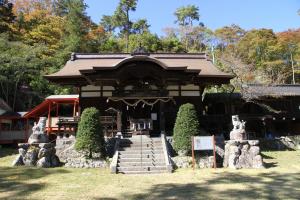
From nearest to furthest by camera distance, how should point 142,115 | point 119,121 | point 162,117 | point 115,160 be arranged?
point 115,160 → point 119,121 → point 162,117 → point 142,115

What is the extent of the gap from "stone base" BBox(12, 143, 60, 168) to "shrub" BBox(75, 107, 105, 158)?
1278 millimetres

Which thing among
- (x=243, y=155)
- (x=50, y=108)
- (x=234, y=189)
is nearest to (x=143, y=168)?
(x=243, y=155)

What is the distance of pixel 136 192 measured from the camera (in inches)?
367

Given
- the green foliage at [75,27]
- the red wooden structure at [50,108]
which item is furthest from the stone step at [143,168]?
the green foliage at [75,27]

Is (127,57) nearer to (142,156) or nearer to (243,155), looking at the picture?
(142,156)

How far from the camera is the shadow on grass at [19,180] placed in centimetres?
929

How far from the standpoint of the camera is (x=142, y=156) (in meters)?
14.6

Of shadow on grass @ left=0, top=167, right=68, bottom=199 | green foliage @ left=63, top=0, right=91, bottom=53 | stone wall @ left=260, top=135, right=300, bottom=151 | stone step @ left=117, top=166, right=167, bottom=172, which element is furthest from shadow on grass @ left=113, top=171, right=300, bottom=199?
green foliage @ left=63, top=0, right=91, bottom=53

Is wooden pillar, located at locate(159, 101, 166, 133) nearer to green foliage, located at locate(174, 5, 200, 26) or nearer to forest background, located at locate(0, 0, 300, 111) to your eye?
forest background, located at locate(0, 0, 300, 111)

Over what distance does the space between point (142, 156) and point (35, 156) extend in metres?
4.78

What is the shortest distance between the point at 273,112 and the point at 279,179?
14264mm

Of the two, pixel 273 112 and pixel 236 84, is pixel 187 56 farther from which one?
pixel 273 112

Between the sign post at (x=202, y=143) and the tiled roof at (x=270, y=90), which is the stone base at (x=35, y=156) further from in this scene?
the tiled roof at (x=270, y=90)

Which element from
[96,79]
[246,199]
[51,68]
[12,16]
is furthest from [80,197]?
[12,16]
